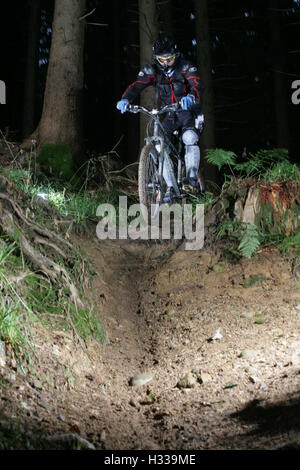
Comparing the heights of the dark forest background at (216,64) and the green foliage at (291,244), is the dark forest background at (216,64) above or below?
above

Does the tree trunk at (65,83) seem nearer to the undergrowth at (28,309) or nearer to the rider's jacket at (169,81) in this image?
the rider's jacket at (169,81)

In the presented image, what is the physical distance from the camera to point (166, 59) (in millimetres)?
6242

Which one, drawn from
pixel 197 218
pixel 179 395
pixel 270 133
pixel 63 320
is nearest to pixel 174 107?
pixel 197 218

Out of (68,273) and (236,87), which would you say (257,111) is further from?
(68,273)

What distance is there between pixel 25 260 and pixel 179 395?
1.52 metres

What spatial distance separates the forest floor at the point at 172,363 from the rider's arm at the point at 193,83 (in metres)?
2.09

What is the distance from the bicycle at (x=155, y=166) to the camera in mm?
6062

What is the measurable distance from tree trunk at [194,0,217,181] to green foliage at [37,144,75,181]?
4.46 metres

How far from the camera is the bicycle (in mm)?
6062

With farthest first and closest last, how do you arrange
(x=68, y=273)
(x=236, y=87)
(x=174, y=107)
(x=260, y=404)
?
(x=236, y=87)
(x=174, y=107)
(x=68, y=273)
(x=260, y=404)

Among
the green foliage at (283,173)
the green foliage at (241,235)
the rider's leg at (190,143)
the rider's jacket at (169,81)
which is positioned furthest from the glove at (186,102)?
the green foliage at (241,235)

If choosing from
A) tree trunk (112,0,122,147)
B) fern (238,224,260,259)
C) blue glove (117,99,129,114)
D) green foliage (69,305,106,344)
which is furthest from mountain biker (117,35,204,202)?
tree trunk (112,0,122,147)

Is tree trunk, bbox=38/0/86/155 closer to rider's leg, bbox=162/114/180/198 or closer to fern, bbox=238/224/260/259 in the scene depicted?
rider's leg, bbox=162/114/180/198

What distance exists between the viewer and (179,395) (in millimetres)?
3240
